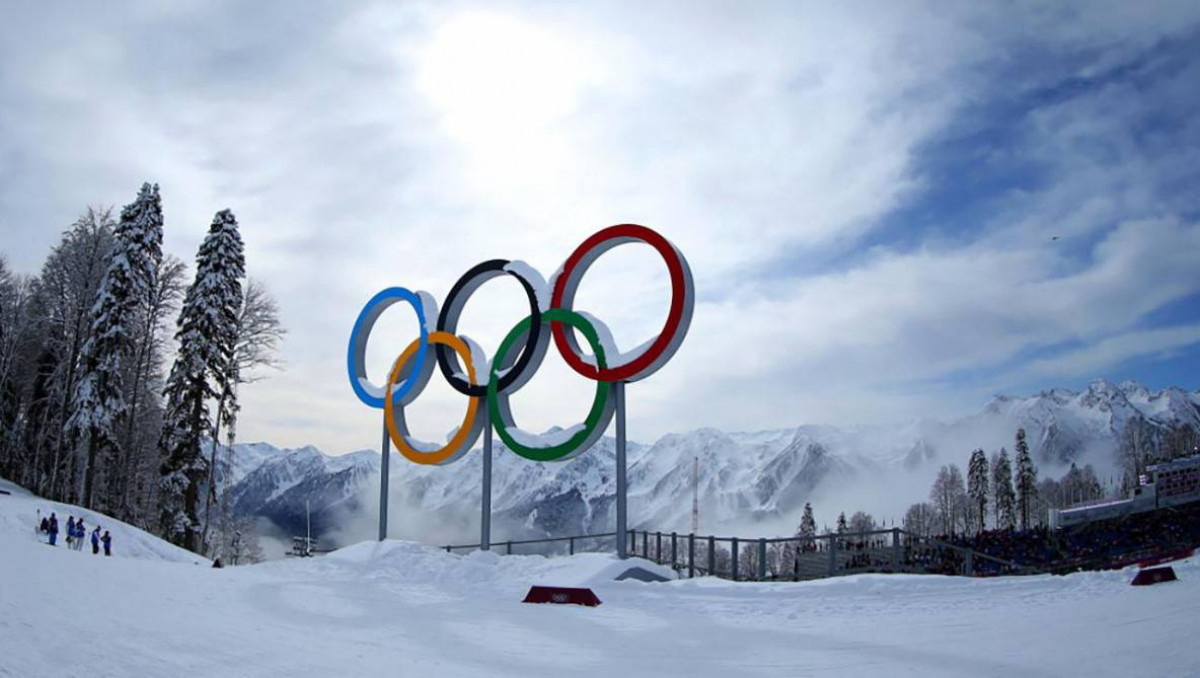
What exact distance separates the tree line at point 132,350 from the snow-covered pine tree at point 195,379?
48mm

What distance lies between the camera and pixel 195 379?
106ft

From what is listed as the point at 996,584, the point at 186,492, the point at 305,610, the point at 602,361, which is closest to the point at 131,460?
the point at 186,492

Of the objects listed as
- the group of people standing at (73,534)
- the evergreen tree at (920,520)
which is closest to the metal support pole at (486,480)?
the group of people standing at (73,534)

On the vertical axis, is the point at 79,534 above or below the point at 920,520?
above

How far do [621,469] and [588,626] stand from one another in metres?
9.22

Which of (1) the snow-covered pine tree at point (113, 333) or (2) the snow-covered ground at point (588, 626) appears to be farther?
(1) the snow-covered pine tree at point (113, 333)

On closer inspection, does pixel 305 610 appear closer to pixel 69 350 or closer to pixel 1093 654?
pixel 1093 654

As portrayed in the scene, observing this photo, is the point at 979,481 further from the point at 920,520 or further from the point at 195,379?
the point at 195,379

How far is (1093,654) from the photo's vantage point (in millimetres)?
8781

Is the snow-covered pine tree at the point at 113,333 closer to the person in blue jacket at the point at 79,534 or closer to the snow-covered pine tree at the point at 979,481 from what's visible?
the person in blue jacket at the point at 79,534

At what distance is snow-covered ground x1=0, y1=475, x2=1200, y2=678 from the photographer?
27.2 ft

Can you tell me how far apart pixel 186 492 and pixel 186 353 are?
208 inches

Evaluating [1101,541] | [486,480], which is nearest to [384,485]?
[486,480]

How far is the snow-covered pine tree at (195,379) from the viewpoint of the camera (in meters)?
32.0
